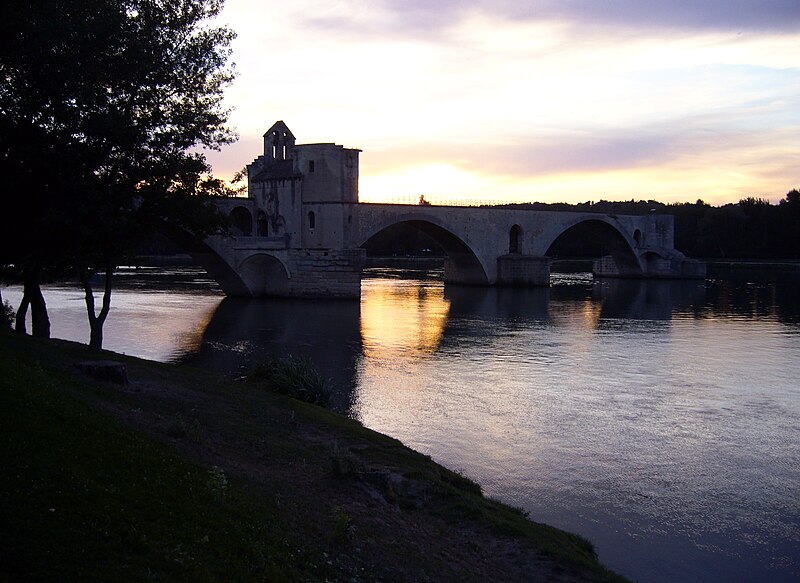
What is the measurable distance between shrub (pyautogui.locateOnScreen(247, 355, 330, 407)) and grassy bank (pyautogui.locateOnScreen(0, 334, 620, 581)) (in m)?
3.08

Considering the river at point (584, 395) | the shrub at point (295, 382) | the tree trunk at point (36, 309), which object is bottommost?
the river at point (584, 395)

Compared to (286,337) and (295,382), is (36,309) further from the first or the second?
(286,337)

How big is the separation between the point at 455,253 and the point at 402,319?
26.2 metres

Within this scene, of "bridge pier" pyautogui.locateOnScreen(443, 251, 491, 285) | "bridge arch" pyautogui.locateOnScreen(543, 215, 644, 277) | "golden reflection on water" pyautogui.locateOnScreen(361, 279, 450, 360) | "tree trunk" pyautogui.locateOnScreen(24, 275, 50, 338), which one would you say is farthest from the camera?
"bridge arch" pyautogui.locateOnScreen(543, 215, 644, 277)

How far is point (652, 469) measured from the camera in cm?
1388

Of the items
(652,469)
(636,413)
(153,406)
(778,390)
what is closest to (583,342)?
(778,390)

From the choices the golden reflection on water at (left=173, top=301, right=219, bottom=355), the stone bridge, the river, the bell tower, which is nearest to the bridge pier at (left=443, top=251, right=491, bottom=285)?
the stone bridge

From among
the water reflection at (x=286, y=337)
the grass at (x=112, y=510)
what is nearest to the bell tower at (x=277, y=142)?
the water reflection at (x=286, y=337)

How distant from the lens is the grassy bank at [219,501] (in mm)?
5746

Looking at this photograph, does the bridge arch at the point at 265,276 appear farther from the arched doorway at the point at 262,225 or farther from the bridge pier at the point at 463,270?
the bridge pier at the point at 463,270

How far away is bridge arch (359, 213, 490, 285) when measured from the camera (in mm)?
57375

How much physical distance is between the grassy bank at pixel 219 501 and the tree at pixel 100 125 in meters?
4.17

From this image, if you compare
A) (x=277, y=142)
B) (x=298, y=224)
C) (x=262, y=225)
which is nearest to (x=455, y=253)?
(x=277, y=142)

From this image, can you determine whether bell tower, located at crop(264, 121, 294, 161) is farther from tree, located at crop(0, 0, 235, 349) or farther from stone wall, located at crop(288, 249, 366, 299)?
tree, located at crop(0, 0, 235, 349)
